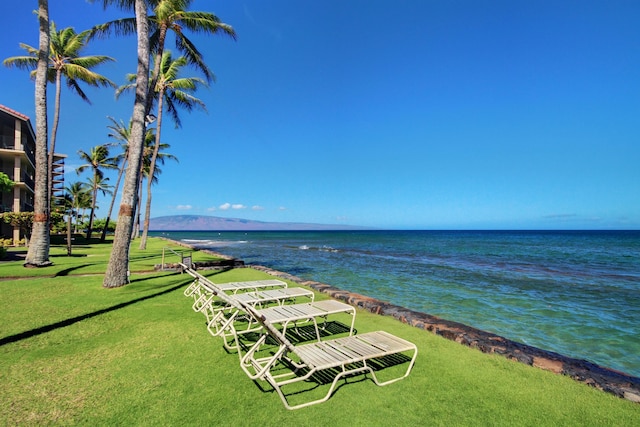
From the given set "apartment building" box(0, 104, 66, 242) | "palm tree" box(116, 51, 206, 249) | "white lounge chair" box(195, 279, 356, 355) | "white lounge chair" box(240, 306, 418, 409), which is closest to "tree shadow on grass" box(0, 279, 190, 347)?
"white lounge chair" box(195, 279, 356, 355)

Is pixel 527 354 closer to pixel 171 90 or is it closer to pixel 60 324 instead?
pixel 60 324

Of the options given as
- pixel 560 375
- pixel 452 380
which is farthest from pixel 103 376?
pixel 560 375

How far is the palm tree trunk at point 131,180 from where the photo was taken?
8.09 m

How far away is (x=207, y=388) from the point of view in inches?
130

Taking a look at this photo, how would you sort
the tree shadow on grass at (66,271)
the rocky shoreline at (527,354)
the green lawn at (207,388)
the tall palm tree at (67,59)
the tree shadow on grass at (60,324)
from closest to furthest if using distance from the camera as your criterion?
the green lawn at (207,388) < the rocky shoreline at (527,354) < the tree shadow on grass at (60,324) < the tree shadow on grass at (66,271) < the tall palm tree at (67,59)

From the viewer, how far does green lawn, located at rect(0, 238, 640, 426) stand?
286 centimetres

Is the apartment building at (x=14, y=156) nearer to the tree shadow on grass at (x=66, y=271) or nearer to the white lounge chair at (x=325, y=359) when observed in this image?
the tree shadow on grass at (x=66, y=271)

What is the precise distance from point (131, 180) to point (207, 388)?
668 cm

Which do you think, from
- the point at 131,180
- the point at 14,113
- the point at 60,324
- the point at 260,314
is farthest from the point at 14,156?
the point at 260,314

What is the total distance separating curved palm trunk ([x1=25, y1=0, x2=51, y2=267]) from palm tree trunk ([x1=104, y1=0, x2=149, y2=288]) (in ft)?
15.1

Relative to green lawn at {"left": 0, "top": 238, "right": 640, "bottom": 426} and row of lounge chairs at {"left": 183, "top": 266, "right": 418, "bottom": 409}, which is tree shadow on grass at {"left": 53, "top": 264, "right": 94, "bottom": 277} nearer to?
green lawn at {"left": 0, "top": 238, "right": 640, "bottom": 426}

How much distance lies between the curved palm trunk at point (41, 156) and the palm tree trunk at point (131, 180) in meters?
4.62

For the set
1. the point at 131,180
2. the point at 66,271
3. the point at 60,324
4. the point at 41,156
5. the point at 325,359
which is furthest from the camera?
the point at 41,156

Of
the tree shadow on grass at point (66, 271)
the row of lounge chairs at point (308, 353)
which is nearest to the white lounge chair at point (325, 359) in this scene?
the row of lounge chairs at point (308, 353)
